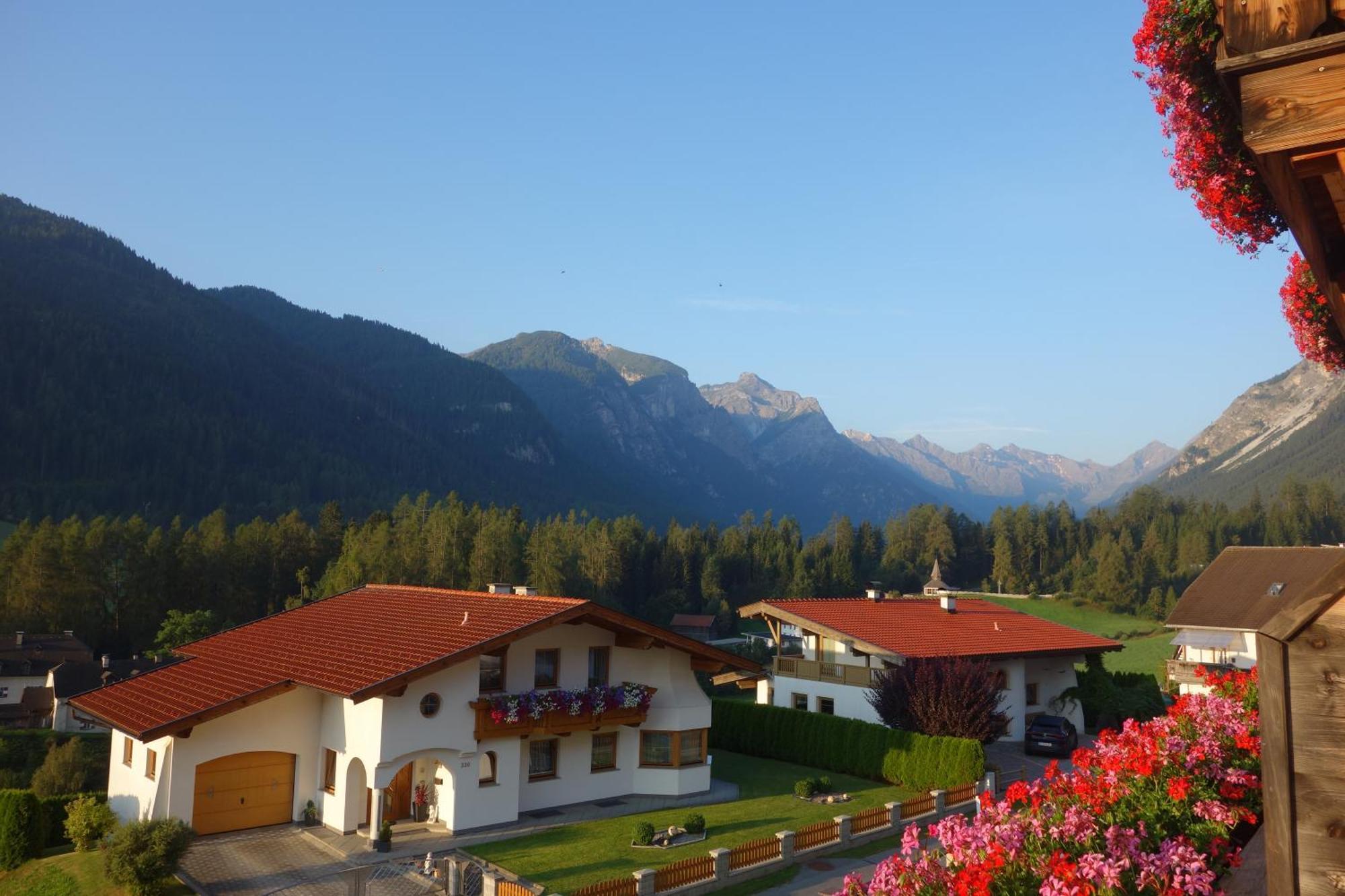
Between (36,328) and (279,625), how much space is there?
205294 mm

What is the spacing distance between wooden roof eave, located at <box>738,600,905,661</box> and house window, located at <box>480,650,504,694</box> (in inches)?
579

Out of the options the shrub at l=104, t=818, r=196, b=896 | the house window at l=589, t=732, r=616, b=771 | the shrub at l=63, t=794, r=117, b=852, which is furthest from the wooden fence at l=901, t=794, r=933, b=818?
the shrub at l=63, t=794, r=117, b=852

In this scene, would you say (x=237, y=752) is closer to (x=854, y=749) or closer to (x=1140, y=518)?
(x=854, y=749)

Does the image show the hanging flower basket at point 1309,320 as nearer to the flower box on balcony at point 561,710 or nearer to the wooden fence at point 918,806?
the wooden fence at point 918,806

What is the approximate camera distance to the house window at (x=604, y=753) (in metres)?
26.9

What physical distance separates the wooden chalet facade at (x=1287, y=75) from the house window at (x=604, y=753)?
2617 cm

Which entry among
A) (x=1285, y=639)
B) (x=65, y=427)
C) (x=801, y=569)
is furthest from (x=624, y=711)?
(x=65, y=427)

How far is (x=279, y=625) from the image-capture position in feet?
104

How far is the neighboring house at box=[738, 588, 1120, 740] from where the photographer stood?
3488cm

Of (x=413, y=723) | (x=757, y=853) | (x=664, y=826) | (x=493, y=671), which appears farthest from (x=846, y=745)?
Answer: (x=413, y=723)

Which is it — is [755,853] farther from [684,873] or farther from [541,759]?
[541,759]

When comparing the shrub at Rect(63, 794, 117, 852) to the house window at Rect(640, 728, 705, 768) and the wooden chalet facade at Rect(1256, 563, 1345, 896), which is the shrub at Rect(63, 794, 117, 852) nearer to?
the house window at Rect(640, 728, 705, 768)

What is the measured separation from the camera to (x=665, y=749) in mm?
27484

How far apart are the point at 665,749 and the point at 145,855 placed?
1351 centimetres
